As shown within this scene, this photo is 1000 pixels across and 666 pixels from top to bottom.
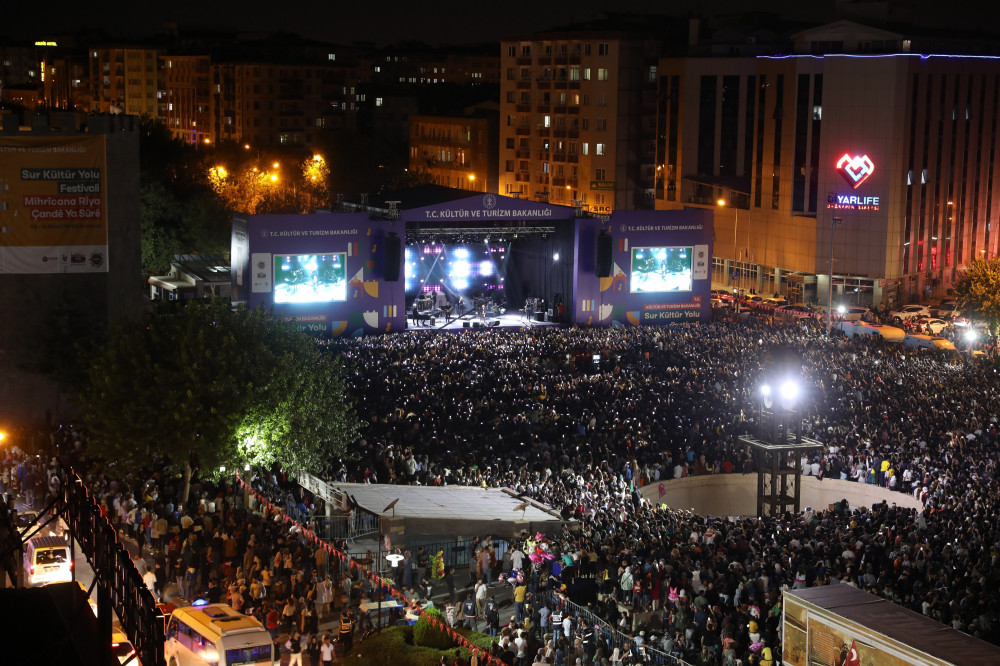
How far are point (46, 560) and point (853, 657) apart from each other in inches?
483

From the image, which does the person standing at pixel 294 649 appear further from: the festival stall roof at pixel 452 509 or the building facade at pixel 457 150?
the building facade at pixel 457 150

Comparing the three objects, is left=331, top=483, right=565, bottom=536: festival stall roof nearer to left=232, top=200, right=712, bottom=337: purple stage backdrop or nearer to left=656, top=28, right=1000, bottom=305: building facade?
left=232, top=200, right=712, bottom=337: purple stage backdrop

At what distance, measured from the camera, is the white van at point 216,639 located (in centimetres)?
1619

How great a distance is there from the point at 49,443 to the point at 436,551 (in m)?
11.6

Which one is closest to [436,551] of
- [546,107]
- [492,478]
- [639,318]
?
[492,478]

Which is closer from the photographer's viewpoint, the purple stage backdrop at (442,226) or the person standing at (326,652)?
the person standing at (326,652)

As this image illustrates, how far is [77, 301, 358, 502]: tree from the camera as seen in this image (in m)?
24.7

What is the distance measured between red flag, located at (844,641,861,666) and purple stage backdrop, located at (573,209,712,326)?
30772mm

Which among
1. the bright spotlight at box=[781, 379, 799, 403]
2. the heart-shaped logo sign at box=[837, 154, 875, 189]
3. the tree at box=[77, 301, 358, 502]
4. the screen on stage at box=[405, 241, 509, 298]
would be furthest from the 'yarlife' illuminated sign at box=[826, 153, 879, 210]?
the tree at box=[77, 301, 358, 502]

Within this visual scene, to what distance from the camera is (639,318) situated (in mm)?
45969

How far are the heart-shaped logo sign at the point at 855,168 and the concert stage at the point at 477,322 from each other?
21.9 meters

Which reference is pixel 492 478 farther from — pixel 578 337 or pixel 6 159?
pixel 6 159

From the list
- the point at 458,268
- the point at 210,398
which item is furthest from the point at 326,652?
the point at 458,268

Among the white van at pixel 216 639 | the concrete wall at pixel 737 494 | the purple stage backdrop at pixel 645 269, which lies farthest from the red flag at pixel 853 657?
the purple stage backdrop at pixel 645 269
